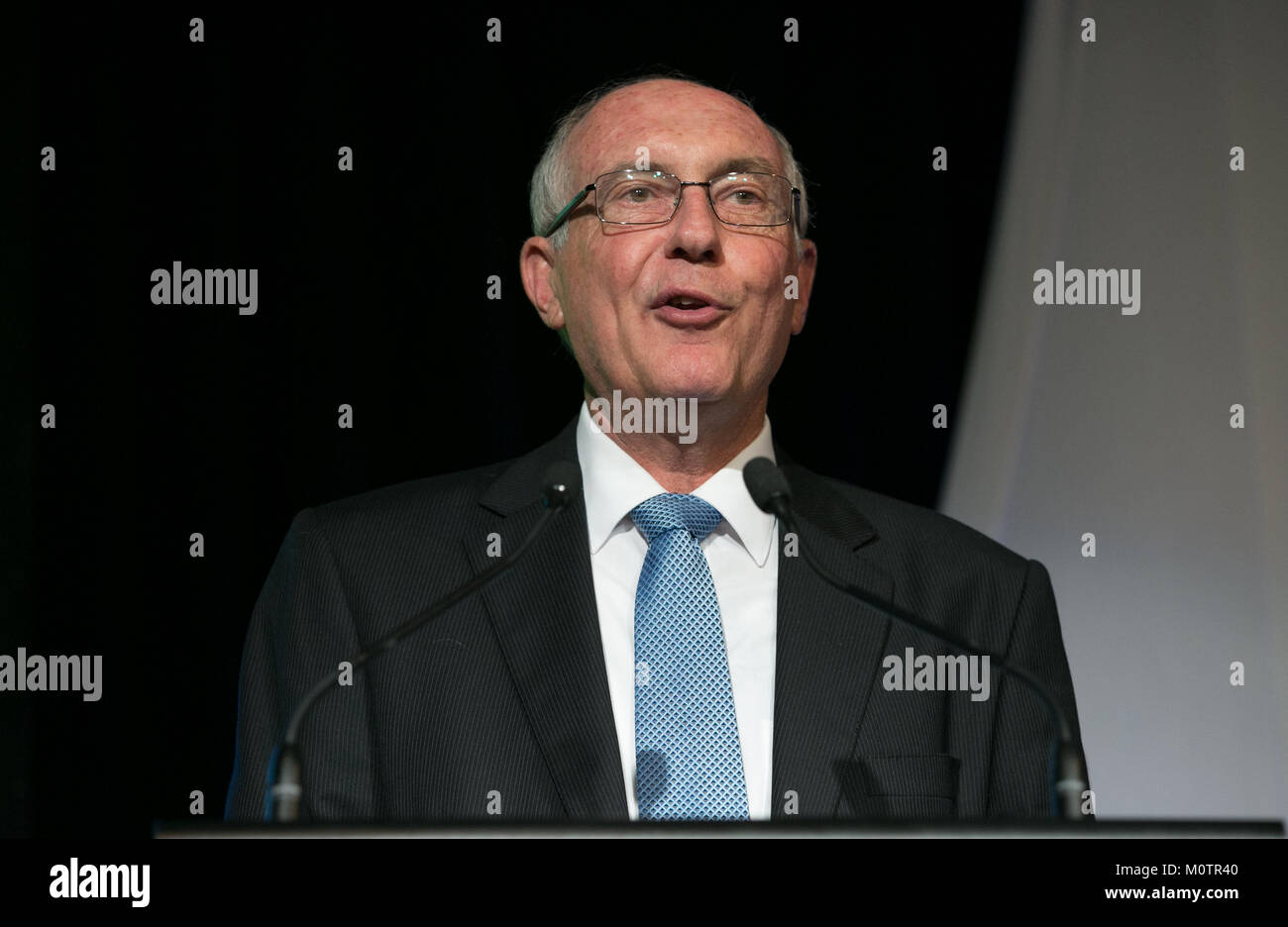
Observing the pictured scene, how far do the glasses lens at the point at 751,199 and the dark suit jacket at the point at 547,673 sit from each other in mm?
378

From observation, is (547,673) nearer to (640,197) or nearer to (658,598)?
(658,598)

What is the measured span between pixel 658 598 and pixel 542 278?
641mm

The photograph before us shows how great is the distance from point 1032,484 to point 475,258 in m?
1.07

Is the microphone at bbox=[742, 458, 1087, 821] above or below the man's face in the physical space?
below

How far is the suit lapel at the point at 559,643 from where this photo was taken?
1.73m

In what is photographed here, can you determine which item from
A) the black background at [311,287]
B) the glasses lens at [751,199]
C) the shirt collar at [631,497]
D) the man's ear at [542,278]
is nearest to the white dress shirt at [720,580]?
the shirt collar at [631,497]

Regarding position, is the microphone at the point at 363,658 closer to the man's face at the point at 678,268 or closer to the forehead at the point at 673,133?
the man's face at the point at 678,268

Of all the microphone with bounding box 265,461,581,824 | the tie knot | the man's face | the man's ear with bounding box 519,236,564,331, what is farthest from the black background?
the microphone with bounding box 265,461,581,824

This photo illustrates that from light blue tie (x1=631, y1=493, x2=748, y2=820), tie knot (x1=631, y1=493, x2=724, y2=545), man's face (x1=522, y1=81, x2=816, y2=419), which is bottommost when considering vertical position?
light blue tie (x1=631, y1=493, x2=748, y2=820)

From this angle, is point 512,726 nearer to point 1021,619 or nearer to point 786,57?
point 1021,619

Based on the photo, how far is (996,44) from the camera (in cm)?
273

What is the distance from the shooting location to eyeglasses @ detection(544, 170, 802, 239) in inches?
82.8

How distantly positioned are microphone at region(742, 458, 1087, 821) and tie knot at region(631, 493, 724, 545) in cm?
32

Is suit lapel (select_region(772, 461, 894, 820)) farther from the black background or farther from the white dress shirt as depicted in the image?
the black background
